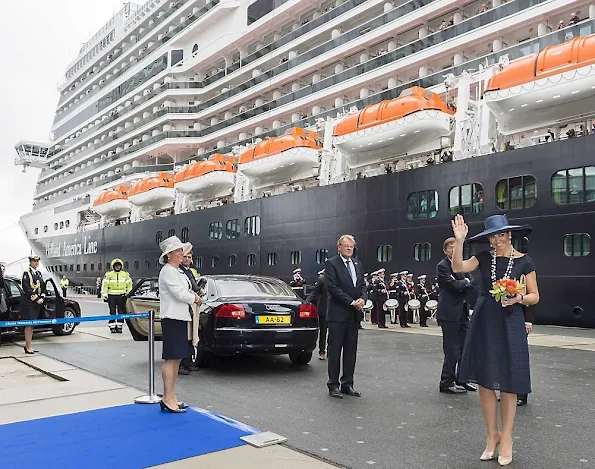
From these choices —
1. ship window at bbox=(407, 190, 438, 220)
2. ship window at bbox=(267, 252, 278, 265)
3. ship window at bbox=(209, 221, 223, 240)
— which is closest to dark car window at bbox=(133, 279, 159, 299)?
ship window at bbox=(407, 190, 438, 220)

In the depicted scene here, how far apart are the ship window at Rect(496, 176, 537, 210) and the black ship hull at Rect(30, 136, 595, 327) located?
13 centimetres

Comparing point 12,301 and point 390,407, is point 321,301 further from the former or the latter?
point 12,301

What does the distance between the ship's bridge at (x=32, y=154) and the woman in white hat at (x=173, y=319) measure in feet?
190

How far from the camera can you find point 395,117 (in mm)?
17031

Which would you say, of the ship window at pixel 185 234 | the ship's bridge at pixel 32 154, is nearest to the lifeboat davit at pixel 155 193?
the ship window at pixel 185 234

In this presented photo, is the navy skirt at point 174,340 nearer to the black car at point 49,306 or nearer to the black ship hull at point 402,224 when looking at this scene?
the black car at point 49,306

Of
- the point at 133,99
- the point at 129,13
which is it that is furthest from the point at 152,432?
the point at 129,13

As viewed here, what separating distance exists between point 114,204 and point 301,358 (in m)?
30.6

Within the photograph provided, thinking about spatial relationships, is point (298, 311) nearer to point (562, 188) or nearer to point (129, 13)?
point (562, 188)

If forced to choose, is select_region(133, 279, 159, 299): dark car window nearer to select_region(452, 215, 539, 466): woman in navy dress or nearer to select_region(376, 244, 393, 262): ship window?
select_region(452, 215, 539, 466): woman in navy dress

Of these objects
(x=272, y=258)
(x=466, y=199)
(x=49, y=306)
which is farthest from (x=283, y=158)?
(x=49, y=306)

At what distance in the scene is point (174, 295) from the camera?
5367mm

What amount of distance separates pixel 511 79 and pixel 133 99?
34514 mm

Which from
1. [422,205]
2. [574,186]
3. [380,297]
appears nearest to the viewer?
[574,186]
